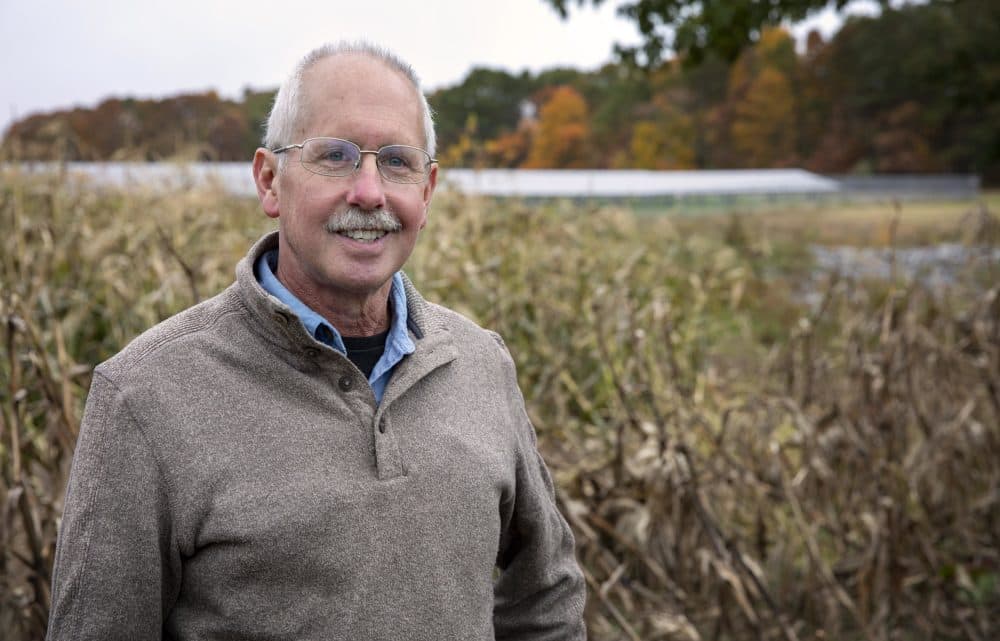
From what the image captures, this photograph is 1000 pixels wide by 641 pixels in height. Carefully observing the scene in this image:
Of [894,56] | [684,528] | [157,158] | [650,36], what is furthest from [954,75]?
[684,528]

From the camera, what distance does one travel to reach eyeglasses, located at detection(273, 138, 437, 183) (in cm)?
150

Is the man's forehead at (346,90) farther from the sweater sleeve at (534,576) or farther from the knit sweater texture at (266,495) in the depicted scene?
the sweater sleeve at (534,576)

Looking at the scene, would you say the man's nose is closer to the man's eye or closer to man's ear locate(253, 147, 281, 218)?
the man's eye

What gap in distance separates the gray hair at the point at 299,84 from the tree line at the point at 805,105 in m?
20.7

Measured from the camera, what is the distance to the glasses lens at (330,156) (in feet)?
4.90

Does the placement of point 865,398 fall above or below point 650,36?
below

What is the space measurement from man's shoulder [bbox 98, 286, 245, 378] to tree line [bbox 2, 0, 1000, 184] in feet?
68.3

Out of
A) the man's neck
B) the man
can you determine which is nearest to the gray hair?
the man

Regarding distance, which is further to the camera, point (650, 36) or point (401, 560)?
point (650, 36)

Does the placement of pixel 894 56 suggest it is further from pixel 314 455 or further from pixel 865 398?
pixel 314 455

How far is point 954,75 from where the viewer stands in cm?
2705

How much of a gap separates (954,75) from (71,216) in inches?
1043

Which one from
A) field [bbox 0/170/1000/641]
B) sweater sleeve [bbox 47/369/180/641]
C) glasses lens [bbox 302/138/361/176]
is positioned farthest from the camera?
field [bbox 0/170/1000/641]

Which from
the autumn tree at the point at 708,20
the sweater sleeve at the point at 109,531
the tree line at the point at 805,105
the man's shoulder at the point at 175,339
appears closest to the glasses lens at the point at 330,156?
the man's shoulder at the point at 175,339
